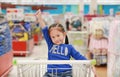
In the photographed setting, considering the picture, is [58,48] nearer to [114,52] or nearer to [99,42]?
[114,52]

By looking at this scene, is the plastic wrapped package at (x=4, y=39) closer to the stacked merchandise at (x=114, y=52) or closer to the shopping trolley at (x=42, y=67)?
the stacked merchandise at (x=114, y=52)

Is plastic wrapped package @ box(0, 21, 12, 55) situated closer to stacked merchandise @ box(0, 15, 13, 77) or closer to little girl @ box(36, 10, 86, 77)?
stacked merchandise @ box(0, 15, 13, 77)

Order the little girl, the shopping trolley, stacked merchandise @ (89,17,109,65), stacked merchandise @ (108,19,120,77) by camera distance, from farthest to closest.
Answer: stacked merchandise @ (89,17,109,65), stacked merchandise @ (108,19,120,77), the little girl, the shopping trolley

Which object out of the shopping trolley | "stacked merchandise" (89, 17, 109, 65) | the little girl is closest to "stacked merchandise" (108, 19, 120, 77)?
"stacked merchandise" (89, 17, 109, 65)

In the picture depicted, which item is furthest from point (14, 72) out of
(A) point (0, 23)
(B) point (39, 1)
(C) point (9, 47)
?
(B) point (39, 1)

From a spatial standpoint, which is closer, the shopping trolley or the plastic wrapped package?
the shopping trolley

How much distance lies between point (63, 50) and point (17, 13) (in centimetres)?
446

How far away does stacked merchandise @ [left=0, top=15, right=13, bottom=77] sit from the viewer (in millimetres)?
4066

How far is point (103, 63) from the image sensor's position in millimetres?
5469

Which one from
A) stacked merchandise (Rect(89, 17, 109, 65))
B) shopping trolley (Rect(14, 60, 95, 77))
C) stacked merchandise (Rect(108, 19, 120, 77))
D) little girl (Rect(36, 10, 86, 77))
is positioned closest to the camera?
shopping trolley (Rect(14, 60, 95, 77))

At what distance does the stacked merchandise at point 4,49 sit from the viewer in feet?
13.3

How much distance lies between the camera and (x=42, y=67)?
2.55 metres

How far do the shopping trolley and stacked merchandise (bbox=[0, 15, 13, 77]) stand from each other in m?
1.63

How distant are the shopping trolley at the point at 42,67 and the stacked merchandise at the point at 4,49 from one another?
1.63 m
